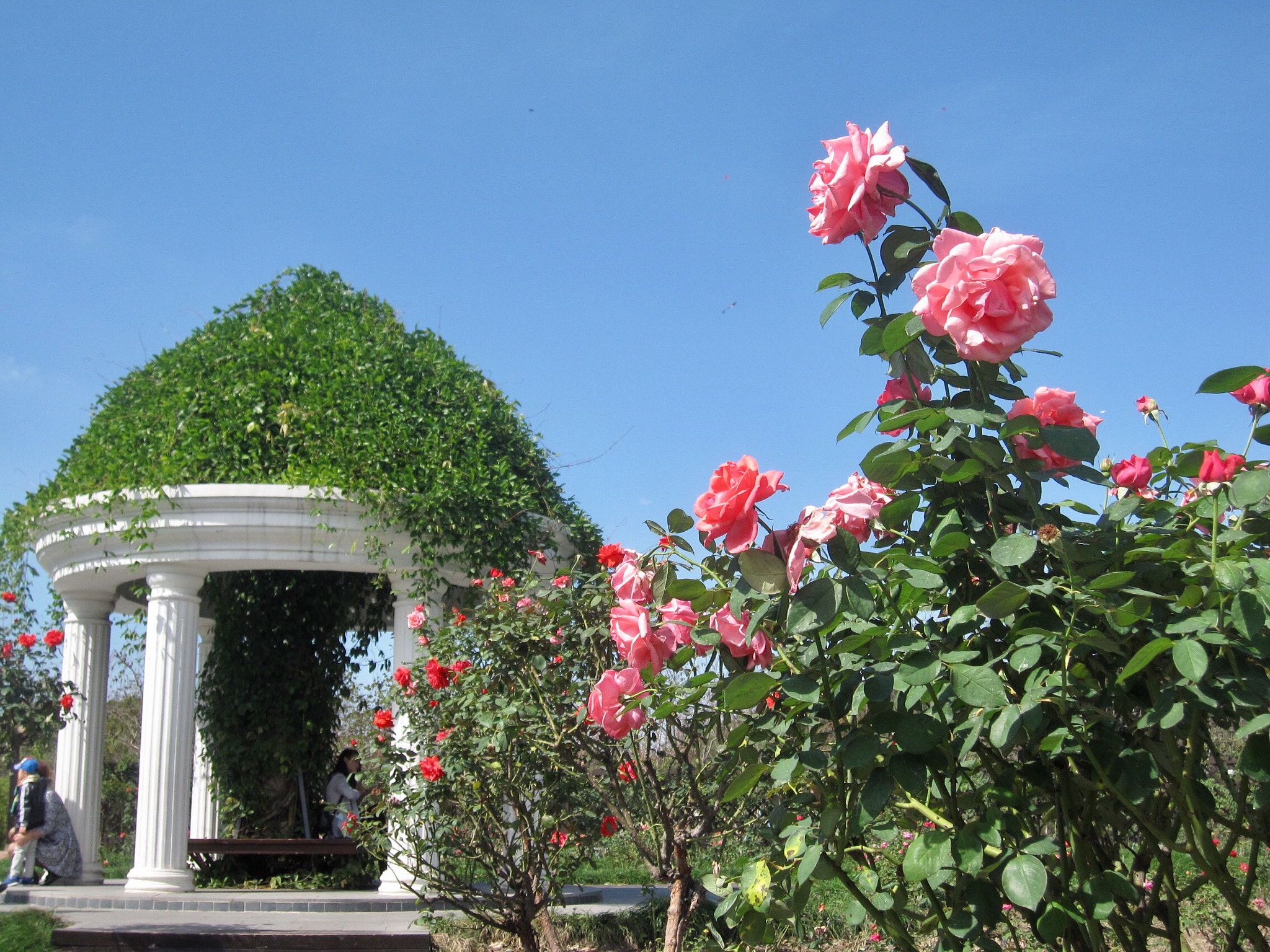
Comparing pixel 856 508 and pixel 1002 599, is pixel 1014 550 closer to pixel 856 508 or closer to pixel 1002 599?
pixel 1002 599

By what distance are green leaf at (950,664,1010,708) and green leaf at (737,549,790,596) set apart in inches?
12.2

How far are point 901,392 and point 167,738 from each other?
8.14 meters

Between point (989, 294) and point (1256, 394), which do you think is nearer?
point (989, 294)

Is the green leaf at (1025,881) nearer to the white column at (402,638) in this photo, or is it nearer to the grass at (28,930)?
the grass at (28,930)

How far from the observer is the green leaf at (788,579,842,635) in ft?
5.35

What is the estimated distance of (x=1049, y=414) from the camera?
192 cm

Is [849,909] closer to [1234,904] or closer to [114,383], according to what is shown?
[1234,904]

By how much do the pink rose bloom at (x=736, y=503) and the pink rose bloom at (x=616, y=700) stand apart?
57 cm

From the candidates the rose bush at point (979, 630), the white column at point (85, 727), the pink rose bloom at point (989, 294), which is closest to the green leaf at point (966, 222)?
the rose bush at point (979, 630)

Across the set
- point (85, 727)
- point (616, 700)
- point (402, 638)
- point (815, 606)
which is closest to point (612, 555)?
point (616, 700)

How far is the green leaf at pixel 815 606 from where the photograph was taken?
1630 millimetres

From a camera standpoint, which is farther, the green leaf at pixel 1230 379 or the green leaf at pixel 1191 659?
the green leaf at pixel 1230 379

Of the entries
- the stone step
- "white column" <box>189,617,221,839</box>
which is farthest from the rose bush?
"white column" <box>189,617,221,839</box>

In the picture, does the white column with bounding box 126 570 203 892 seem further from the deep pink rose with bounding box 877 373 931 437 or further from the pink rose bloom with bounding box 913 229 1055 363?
the pink rose bloom with bounding box 913 229 1055 363
